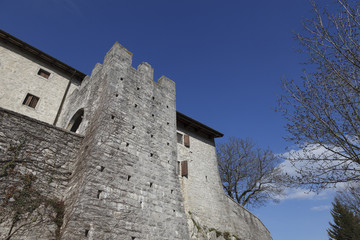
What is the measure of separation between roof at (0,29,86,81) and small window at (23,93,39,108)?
256 cm

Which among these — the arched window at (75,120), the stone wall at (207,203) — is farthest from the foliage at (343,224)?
the arched window at (75,120)

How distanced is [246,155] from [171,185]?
13.2 m

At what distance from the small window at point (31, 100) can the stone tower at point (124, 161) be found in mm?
1803

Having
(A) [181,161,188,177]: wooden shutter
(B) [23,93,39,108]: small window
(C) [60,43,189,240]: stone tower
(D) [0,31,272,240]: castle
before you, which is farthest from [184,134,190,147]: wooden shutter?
(B) [23,93,39,108]: small window

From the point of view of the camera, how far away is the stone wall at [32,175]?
5234 millimetres

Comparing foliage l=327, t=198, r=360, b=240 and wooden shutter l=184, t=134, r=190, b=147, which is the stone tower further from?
foliage l=327, t=198, r=360, b=240

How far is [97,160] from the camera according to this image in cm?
648

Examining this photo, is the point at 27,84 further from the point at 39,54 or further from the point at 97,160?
the point at 97,160

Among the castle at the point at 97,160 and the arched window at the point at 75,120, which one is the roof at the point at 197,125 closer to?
the castle at the point at 97,160

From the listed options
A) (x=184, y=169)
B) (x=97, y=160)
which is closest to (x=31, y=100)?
(x=97, y=160)

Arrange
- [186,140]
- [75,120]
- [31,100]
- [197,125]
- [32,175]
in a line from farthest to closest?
[197,125], [186,140], [31,100], [75,120], [32,175]

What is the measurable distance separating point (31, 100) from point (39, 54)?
2.87 metres

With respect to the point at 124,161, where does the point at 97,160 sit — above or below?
below

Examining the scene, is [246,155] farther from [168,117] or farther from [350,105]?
[350,105]
